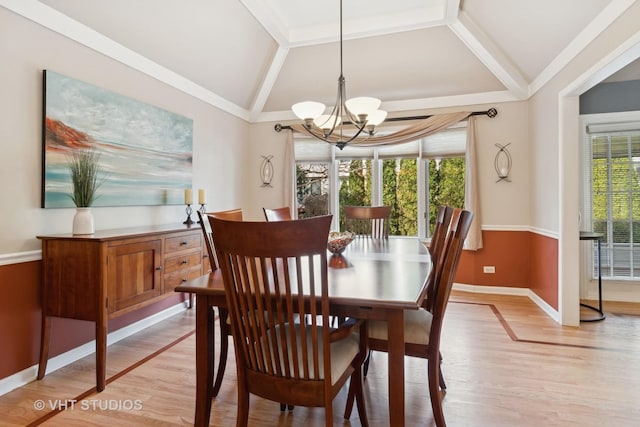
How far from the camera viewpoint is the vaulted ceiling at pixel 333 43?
2.62m

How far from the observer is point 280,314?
122 centimetres

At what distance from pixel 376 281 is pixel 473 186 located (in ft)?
9.97

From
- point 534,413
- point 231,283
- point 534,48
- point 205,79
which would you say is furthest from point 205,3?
point 534,413

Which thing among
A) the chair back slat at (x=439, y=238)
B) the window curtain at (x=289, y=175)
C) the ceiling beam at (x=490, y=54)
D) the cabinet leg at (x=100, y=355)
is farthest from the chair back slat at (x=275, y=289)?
the window curtain at (x=289, y=175)

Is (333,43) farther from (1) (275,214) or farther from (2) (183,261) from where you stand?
(2) (183,261)

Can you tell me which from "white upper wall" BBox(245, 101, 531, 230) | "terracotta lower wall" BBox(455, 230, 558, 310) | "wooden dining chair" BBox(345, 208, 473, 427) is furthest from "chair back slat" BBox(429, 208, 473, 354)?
"white upper wall" BBox(245, 101, 531, 230)

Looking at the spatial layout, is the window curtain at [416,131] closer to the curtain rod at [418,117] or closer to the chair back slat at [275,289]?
the curtain rod at [418,117]

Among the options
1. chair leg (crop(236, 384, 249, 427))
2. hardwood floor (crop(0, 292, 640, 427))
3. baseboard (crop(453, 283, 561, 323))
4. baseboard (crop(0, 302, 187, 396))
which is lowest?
hardwood floor (crop(0, 292, 640, 427))

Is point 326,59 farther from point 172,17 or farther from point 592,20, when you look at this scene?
point 592,20

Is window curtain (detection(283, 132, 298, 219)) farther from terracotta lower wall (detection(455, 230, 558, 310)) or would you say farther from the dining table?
the dining table

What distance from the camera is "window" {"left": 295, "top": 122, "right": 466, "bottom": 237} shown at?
14.4 feet

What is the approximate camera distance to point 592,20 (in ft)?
8.30

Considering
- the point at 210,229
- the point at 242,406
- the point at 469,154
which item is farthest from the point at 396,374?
the point at 469,154

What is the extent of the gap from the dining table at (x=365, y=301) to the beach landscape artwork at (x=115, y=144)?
1.53 metres
